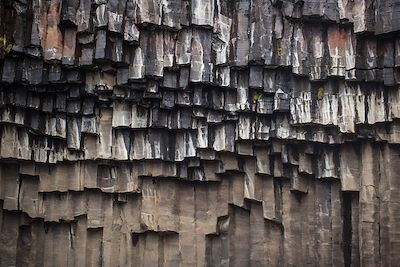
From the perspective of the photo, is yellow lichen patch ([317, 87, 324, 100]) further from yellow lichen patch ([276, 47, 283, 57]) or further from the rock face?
yellow lichen patch ([276, 47, 283, 57])

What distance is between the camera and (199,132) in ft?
42.9

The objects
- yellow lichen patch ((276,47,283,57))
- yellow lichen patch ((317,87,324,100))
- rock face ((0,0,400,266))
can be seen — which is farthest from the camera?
yellow lichen patch ((276,47,283,57))

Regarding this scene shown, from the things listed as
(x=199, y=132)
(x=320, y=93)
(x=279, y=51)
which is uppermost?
(x=279, y=51)

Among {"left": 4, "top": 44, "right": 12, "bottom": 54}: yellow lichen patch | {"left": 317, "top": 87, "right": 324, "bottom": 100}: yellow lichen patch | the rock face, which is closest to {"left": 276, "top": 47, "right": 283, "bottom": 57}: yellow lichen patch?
the rock face

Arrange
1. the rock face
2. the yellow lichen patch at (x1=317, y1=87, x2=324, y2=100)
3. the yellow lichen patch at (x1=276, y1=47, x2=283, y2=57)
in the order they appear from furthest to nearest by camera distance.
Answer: the yellow lichen patch at (x1=276, y1=47, x2=283, y2=57)
the yellow lichen patch at (x1=317, y1=87, x2=324, y2=100)
the rock face

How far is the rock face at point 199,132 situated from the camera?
12133 millimetres

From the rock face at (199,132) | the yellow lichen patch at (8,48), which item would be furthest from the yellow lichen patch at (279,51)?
the yellow lichen patch at (8,48)

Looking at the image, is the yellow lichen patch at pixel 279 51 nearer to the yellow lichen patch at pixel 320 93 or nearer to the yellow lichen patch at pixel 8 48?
the yellow lichen patch at pixel 320 93

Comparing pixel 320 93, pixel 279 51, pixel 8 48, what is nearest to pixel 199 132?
pixel 279 51

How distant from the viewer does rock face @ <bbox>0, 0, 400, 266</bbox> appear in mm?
12133

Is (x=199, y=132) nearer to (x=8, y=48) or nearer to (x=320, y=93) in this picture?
(x=320, y=93)

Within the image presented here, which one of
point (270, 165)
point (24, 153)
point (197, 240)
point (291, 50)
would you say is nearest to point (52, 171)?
point (24, 153)


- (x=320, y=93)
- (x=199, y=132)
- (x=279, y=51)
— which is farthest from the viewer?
(x=199, y=132)

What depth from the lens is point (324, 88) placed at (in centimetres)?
1245
